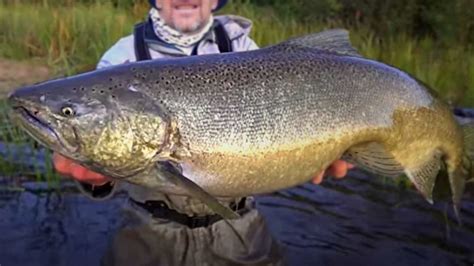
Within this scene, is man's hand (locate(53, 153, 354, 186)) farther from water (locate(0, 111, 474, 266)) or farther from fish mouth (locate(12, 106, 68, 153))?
water (locate(0, 111, 474, 266))

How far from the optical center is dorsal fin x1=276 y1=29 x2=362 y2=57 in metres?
2.93

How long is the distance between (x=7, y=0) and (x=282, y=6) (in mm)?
4935

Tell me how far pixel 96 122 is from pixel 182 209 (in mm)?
1049

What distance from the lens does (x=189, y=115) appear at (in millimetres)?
2584

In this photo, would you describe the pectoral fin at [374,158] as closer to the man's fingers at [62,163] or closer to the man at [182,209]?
the man at [182,209]

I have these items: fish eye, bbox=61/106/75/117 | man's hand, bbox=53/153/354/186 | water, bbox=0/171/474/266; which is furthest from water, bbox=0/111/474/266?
fish eye, bbox=61/106/75/117

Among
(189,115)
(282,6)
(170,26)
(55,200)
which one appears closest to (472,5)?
(282,6)

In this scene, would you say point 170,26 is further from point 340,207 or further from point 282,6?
point 282,6

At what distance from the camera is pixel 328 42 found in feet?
9.68

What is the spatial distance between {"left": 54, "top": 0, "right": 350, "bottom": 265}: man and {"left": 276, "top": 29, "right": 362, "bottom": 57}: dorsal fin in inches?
29.5

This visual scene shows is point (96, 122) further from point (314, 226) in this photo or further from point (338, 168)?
point (314, 226)

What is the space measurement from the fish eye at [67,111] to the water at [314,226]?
240cm

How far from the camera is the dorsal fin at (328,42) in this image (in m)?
2.93

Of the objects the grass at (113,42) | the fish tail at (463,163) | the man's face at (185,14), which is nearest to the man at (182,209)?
the man's face at (185,14)
